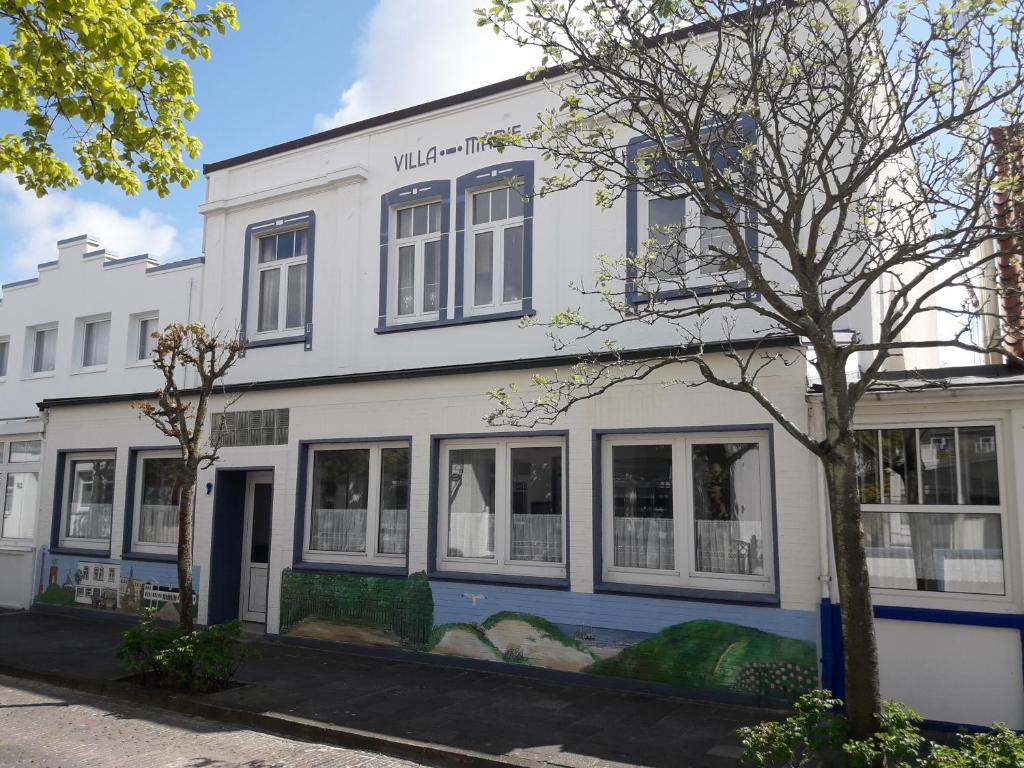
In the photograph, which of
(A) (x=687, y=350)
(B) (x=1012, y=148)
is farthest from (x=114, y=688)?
(B) (x=1012, y=148)

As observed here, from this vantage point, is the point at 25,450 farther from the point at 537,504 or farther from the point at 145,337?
the point at 537,504

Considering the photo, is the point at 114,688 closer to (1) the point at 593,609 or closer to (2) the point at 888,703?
(1) the point at 593,609

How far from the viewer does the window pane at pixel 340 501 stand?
38.6 feet

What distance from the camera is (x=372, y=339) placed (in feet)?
40.0

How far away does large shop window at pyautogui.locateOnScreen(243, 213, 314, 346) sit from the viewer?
13227 millimetres

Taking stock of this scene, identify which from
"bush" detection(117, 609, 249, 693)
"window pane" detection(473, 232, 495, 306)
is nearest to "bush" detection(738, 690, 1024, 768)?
"bush" detection(117, 609, 249, 693)

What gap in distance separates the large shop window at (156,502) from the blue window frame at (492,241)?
5988 mm

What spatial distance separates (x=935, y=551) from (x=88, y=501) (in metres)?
13.3

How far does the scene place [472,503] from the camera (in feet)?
35.6

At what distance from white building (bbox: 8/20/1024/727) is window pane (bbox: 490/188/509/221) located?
Answer: 3cm

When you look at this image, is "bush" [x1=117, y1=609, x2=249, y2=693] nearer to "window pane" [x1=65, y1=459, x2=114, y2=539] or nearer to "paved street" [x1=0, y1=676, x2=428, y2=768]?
"paved street" [x1=0, y1=676, x2=428, y2=768]

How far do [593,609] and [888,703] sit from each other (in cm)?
406

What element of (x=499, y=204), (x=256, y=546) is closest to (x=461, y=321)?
(x=499, y=204)

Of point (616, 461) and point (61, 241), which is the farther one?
point (61, 241)
